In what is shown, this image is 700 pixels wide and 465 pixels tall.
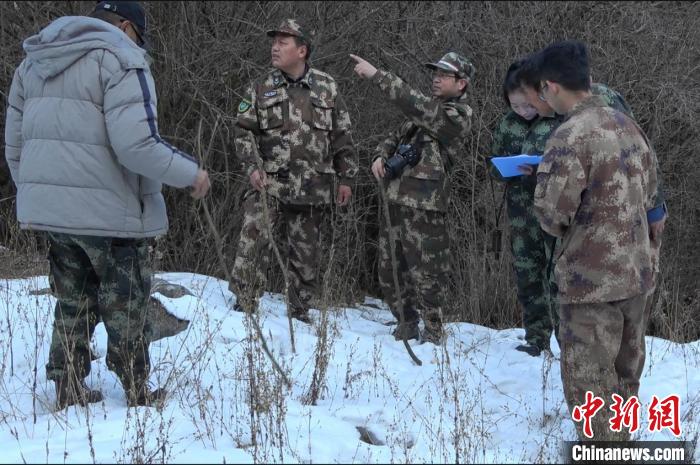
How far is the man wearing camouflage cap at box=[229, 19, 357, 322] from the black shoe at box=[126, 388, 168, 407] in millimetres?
1762

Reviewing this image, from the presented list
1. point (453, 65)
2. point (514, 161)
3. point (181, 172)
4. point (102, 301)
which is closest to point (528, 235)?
point (514, 161)

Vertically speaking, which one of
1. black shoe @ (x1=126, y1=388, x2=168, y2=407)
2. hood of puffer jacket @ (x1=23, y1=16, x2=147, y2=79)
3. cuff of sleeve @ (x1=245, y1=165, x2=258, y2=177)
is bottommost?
black shoe @ (x1=126, y1=388, x2=168, y2=407)

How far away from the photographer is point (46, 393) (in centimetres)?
429

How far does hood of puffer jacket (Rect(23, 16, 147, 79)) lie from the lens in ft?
12.1

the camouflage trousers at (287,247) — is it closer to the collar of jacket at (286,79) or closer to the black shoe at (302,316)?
the black shoe at (302,316)

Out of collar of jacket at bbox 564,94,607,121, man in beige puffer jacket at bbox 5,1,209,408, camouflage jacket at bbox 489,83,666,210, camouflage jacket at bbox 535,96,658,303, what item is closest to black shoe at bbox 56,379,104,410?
man in beige puffer jacket at bbox 5,1,209,408

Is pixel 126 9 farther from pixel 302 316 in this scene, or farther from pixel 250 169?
pixel 302 316

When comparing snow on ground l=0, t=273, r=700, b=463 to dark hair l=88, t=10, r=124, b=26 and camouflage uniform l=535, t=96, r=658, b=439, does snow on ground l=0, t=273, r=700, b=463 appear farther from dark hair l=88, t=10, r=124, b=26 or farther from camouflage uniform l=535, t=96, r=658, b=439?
dark hair l=88, t=10, r=124, b=26

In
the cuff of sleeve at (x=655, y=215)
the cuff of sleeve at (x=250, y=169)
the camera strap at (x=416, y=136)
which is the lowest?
the cuff of sleeve at (x=250, y=169)

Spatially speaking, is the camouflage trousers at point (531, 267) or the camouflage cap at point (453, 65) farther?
the camouflage cap at point (453, 65)

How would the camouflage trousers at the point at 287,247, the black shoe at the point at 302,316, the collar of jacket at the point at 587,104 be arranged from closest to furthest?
the collar of jacket at the point at 587,104
the camouflage trousers at the point at 287,247
the black shoe at the point at 302,316

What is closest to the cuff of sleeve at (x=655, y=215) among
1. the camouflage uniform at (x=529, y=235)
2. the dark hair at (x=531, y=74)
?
the dark hair at (x=531, y=74)

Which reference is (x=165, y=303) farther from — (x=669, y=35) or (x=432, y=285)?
A: (x=669, y=35)

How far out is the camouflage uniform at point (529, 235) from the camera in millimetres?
5324
